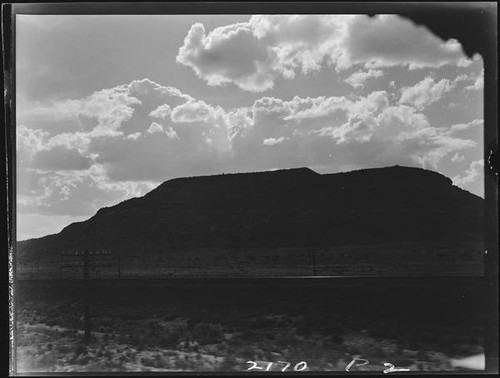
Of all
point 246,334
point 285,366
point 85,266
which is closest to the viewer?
point 285,366

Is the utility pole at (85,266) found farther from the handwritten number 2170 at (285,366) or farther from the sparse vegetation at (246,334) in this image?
the handwritten number 2170 at (285,366)

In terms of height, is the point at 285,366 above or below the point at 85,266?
below

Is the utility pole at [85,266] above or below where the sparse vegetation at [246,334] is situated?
above

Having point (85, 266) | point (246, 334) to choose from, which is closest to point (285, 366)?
point (246, 334)

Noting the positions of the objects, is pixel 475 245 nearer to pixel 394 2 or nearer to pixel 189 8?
pixel 394 2

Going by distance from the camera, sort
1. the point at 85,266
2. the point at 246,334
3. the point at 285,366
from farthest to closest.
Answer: the point at 85,266, the point at 246,334, the point at 285,366

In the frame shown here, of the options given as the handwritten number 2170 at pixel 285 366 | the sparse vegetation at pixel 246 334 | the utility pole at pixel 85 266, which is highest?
the utility pole at pixel 85 266

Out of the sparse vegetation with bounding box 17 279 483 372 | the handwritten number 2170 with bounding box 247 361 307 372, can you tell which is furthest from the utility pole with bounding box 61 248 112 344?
the handwritten number 2170 with bounding box 247 361 307 372

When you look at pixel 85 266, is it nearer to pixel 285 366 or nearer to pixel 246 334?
pixel 246 334

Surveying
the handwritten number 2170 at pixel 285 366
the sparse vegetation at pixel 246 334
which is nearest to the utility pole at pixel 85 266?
the sparse vegetation at pixel 246 334

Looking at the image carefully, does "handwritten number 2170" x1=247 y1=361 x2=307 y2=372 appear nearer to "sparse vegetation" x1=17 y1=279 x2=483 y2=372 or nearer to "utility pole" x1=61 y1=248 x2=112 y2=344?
"sparse vegetation" x1=17 y1=279 x2=483 y2=372

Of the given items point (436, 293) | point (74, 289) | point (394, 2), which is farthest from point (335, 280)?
point (394, 2)

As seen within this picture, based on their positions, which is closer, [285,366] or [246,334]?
[285,366]
